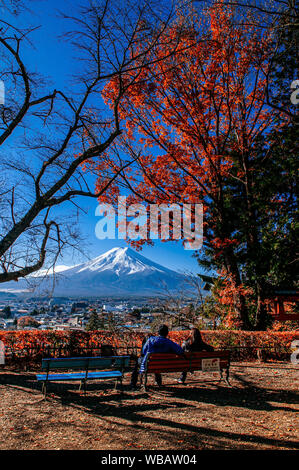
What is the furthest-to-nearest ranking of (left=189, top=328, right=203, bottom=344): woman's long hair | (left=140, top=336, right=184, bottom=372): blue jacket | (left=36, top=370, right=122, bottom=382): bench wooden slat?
(left=189, top=328, right=203, bottom=344): woman's long hair < (left=140, top=336, right=184, bottom=372): blue jacket < (left=36, top=370, right=122, bottom=382): bench wooden slat

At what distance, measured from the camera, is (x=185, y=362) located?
6.34 metres

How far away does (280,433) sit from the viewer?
3.98 meters

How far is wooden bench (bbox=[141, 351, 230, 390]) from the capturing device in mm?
6152

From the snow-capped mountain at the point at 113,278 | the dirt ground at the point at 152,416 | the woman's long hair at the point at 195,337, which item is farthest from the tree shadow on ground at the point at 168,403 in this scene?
the snow-capped mountain at the point at 113,278

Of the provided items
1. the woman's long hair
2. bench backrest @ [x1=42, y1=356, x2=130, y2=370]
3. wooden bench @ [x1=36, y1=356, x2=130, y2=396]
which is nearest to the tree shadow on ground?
wooden bench @ [x1=36, y1=356, x2=130, y2=396]

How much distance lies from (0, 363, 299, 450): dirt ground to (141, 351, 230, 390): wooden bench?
0.44 m

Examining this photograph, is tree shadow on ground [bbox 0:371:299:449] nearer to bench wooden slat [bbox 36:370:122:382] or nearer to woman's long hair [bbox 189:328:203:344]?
bench wooden slat [bbox 36:370:122:382]

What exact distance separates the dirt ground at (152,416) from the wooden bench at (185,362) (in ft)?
1.43

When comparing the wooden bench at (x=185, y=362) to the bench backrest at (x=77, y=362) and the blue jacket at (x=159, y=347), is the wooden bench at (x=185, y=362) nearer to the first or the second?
the blue jacket at (x=159, y=347)

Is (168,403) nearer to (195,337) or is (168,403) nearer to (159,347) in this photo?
(159,347)

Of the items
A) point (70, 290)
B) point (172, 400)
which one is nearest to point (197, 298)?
point (172, 400)

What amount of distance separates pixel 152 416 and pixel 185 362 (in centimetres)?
178

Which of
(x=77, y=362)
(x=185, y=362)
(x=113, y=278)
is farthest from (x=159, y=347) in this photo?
(x=113, y=278)

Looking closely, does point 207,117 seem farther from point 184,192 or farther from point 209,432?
point 209,432
